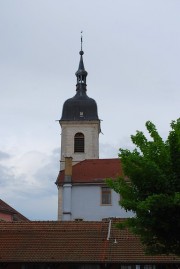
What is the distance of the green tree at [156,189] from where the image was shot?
1527 centimetres

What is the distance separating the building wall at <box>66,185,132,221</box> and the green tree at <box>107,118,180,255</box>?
24634 millimetres

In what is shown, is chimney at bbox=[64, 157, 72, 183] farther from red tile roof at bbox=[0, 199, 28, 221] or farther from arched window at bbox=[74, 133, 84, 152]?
arched window at bbox=[74, 133, 84, 152]

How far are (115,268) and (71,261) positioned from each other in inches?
88.5

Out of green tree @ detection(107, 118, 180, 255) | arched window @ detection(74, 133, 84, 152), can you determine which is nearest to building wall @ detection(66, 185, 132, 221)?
arched window @ detection(74, 133, 84, 152)

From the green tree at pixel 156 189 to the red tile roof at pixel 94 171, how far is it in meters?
25.5

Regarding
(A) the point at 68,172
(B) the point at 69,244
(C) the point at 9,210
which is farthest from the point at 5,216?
(B) the point at 69,244

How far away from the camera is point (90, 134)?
52156mm

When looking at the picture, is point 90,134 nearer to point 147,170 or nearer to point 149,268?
point 149,268

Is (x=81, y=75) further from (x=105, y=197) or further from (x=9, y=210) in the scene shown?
(x=105, y=197)

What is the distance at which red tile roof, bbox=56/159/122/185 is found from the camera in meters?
42.3

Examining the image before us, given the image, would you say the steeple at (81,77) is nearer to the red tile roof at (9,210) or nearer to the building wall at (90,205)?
the red tile roof at (9,210)

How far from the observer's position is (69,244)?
24828 millimetres

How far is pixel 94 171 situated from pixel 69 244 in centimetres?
1888

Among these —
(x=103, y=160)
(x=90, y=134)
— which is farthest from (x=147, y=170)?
(x=90, y=134)
